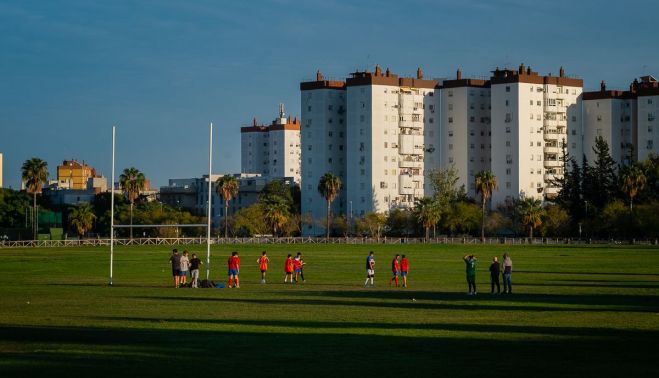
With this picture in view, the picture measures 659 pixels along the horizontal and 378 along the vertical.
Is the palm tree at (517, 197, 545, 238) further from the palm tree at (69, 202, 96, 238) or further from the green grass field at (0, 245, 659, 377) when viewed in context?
the green grass field at (0, 245, 659, 377)

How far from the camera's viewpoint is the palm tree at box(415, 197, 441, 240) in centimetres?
17800

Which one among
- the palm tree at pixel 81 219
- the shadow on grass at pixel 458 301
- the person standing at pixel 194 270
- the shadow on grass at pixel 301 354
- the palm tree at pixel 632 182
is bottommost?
the shadow on grass at pixel 301 354

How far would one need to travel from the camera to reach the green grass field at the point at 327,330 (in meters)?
24.0

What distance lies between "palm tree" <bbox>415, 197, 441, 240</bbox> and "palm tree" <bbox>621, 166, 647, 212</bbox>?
27128 millimetres

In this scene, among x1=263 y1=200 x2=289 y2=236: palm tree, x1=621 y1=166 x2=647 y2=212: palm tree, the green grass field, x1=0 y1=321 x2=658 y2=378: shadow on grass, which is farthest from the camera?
x1=263 y1=200 x2=289 y2=236: palm tree

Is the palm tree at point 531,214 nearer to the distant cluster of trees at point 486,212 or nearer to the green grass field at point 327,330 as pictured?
the distant cluster of trees at point 486,212

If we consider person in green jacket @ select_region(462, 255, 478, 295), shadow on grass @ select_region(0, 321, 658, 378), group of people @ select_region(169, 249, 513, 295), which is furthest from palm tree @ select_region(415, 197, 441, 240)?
shadow on grass @ select_region(0, 321, 658, 378)

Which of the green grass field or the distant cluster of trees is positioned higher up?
the distant cluster of trees

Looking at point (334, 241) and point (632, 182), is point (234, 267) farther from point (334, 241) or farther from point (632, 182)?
point (632, 182)

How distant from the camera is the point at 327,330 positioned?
1240 inches

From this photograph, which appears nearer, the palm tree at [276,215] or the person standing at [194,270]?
the person standing at [194,270]

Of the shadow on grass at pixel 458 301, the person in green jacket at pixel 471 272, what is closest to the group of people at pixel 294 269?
the person in green jacket at pixel 471 272

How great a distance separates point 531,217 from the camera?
176 metres

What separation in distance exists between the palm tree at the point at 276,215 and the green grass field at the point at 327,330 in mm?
124815
